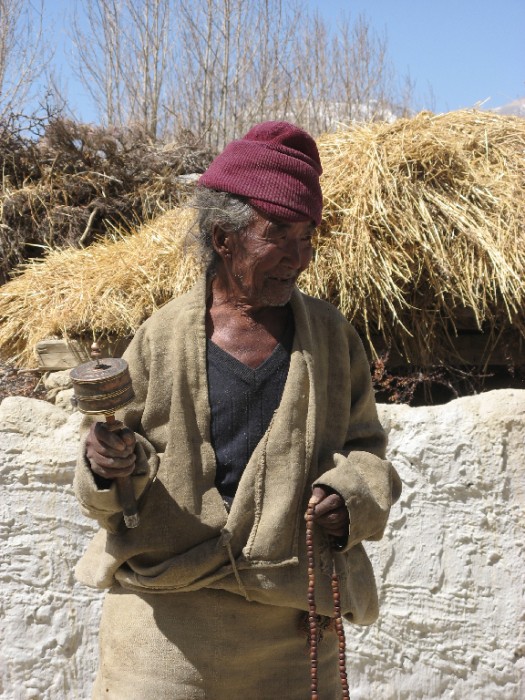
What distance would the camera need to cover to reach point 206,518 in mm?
1987

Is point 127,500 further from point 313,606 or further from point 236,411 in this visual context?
point 313,606

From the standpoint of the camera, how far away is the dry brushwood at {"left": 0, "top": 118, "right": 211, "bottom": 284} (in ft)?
18.7

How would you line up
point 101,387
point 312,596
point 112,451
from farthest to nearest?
point 312,596 < point 112,451 < point 101,387

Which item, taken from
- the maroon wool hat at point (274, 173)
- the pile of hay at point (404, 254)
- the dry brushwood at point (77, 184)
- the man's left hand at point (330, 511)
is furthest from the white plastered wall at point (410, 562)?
the dry brushwood at point (77, 184)

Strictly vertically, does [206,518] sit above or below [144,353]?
below

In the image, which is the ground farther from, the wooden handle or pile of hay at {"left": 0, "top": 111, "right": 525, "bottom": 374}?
the wooden handle

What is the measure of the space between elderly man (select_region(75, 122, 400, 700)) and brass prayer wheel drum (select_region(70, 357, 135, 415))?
0.51 feet

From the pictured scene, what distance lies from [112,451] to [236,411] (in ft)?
1.17

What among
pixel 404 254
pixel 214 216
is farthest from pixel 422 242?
pixel 214 216

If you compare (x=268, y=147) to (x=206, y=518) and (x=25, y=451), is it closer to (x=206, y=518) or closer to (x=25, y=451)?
(x=206, y=518)

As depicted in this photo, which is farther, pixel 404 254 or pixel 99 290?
Result: pixel 99 290

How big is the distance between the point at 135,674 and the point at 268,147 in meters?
1.37

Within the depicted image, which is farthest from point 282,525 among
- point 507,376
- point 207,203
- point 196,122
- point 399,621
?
point 196,122

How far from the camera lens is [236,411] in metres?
2.05
